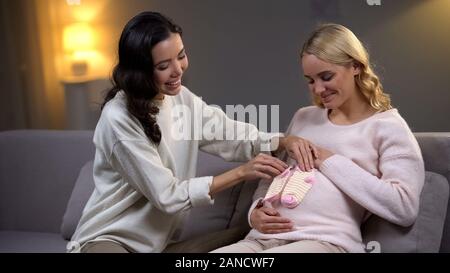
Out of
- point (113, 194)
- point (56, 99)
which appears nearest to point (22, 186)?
point (56, 99)

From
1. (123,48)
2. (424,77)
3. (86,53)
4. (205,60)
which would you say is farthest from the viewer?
(86,53)

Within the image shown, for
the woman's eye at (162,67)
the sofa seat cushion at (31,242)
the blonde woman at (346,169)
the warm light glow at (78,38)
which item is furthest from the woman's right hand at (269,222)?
the warm light glow at (78,38)

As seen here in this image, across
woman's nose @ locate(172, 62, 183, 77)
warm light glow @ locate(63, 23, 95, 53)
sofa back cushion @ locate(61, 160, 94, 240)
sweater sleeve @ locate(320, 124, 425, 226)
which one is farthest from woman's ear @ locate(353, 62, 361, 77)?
warm light glow @ locate(63, 23, 95, 53)

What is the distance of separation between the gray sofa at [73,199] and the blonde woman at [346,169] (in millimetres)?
75

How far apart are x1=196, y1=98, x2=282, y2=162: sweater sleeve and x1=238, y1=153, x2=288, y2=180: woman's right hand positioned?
0.15 m

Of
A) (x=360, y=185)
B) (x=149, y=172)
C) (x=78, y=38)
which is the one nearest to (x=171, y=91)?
(x=149, y=172)

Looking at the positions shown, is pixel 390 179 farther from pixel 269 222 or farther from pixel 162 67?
pixel 162 67

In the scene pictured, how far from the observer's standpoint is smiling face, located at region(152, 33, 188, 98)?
106 cm

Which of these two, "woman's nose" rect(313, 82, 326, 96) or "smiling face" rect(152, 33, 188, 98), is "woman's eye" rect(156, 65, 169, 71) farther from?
"woman's nose" rect(313, 82, 326, 96)

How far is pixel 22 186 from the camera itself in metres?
1.72

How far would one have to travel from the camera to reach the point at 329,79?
3.51 feet

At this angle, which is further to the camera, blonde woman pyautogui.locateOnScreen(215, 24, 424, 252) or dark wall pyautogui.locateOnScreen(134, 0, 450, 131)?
dark wall pyautogui.locateOnScreen(134, 0, 450, 131)

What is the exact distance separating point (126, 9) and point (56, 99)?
522 mm

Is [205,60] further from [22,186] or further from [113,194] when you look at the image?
[22,186]
